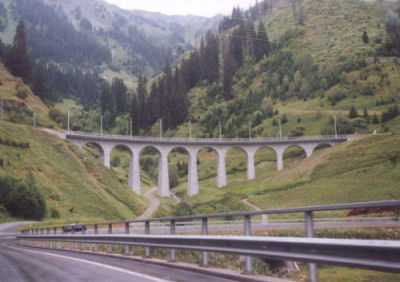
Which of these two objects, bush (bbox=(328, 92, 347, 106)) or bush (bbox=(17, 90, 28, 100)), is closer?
bush (bbox=(17, 90, 28, 100))

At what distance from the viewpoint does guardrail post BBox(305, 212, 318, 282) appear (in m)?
→ 6.87

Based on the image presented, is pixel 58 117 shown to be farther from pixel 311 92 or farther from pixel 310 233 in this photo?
pixel 310 233

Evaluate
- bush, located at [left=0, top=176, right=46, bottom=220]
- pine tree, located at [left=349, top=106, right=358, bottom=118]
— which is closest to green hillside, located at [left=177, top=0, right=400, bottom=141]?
pine tree, located at [left=349, top=106, right=358, bottom=118]

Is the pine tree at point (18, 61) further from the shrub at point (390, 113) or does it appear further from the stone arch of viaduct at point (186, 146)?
the shrub at point (390, 113)

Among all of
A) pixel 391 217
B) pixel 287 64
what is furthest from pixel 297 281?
pixel 287 64

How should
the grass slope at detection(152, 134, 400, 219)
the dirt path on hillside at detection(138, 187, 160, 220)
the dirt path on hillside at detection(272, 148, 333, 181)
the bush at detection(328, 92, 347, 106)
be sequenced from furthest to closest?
1. the bush at detection(328, 92, 347, 106)
2. the dirt path on hillside at detection(272, 148, 333, 181)
3. the dirt path on hillside at detection(138, 187, 160, 220)
4. the grass slope at detection(152, 134, 400, 219)

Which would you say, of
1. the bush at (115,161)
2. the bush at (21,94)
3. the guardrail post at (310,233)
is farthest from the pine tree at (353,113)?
the guardrail post at (310,233)

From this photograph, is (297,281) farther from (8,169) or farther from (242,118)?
(242,118)

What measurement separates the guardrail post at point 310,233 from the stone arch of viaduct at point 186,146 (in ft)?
299

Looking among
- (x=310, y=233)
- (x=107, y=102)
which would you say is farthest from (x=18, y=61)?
(x=310, y=233)

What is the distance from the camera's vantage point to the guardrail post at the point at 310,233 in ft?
22.5

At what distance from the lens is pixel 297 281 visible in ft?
25.1

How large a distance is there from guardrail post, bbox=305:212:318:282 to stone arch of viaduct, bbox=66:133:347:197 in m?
91.1

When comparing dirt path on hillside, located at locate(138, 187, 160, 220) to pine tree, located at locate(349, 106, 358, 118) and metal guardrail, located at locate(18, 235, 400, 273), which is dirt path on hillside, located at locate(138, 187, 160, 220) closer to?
pine tree, located at locate(349, 106, 358, 118)
